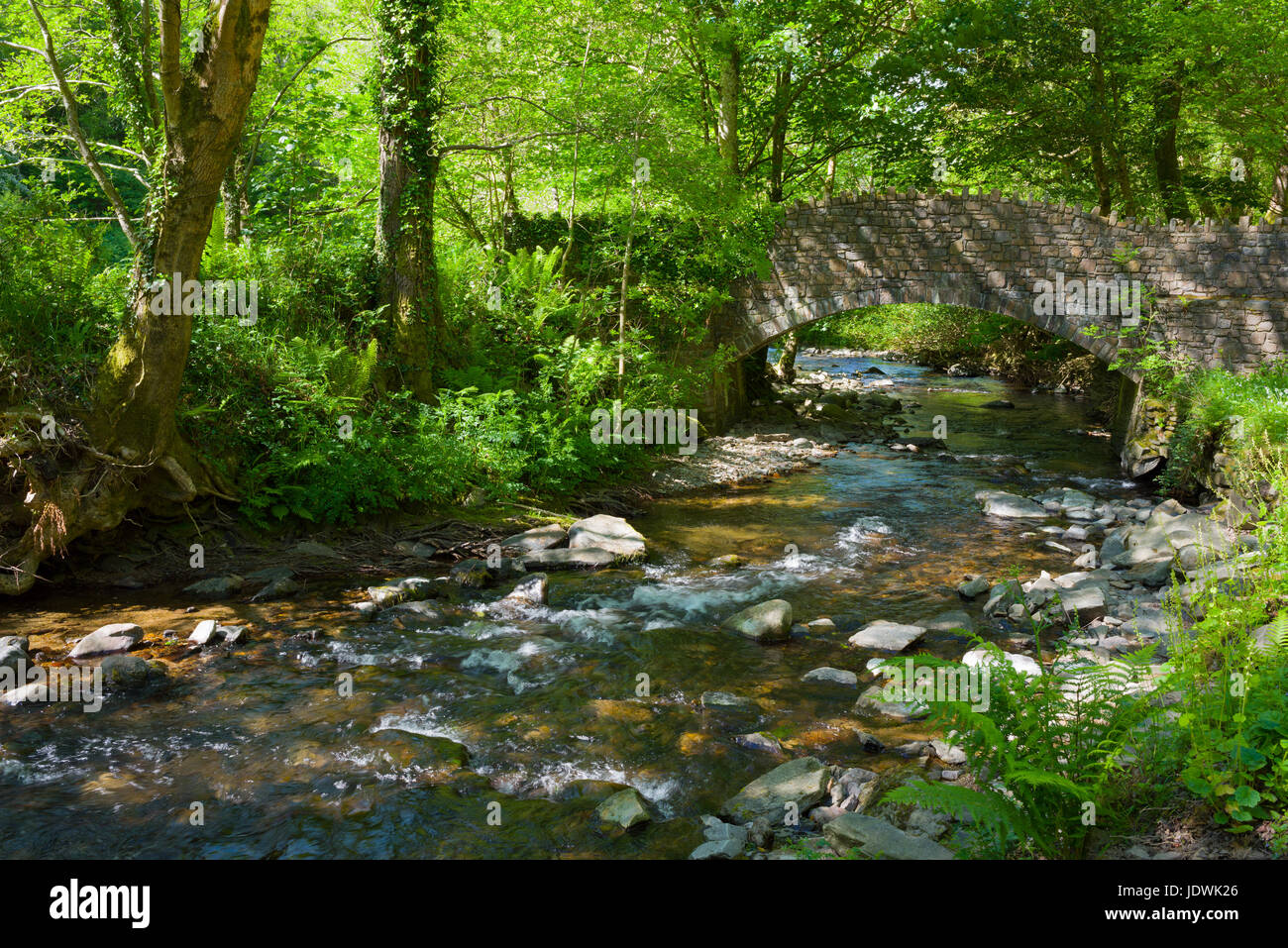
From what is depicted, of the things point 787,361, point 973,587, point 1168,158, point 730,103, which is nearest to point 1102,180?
point 1168,158

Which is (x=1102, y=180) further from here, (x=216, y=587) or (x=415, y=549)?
(x=216, y=587)

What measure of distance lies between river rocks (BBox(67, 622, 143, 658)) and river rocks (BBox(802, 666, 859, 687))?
16.2 feet

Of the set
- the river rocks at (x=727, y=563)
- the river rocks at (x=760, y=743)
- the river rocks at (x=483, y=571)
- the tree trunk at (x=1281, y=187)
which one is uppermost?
the tree trunk at (x=1281, y=187)

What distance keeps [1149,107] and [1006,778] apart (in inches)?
762

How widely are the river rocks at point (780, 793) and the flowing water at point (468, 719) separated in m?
0.19

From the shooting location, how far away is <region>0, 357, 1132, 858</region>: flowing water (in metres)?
4.53

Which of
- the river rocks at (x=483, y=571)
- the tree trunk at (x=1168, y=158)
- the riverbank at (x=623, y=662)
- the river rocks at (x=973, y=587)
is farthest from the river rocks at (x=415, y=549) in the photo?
the tree trunk at (x=1168, y=158)

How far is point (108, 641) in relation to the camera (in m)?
6.44

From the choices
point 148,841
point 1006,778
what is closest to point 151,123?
point 148,841

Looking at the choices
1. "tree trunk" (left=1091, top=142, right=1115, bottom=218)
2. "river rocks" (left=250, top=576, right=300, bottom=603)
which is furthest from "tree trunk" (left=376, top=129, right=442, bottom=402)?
"tree trunk" (left=1091, top=142, right=1115, bottom=218)

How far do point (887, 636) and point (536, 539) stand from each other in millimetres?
4023

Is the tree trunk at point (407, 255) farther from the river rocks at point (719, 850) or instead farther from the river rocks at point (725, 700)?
the river rocks at point (719, 850)

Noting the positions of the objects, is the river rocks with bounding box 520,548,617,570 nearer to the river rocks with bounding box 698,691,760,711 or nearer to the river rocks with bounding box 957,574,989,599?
the river rocks with bounding box 698,691,760,711

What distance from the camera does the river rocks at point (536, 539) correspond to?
947 cm
